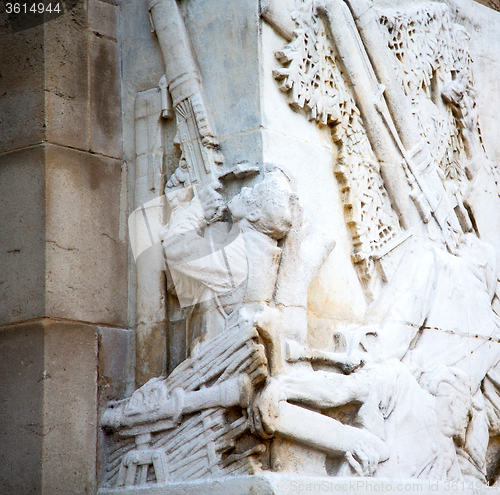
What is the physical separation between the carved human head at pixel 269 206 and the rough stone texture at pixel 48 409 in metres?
1.17

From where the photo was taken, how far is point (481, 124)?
664 cm

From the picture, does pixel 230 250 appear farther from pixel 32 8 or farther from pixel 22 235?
pixel 32 8

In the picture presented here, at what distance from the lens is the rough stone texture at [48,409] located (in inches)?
187

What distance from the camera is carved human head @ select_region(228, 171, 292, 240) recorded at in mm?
4727

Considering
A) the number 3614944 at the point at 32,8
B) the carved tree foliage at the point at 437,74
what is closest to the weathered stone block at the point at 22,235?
the number 3614944 at the point at 32,8

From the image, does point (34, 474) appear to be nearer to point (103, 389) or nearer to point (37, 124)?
point (103, 389)

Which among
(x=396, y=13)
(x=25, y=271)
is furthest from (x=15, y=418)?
(x=396, y=13)

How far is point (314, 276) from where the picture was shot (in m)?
4.90

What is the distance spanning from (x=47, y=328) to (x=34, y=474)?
0.77 meters

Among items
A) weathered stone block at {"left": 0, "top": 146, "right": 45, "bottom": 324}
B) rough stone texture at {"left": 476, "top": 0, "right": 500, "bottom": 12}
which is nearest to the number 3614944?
weathered stone block at {"left": 0, "top": 146, "right": 45, "bottom": 324}

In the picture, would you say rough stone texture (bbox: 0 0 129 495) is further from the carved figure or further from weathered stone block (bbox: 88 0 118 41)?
the carved figure

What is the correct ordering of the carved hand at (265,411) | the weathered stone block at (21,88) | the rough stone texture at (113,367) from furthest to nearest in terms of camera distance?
the weathered stone block at (21,88), the rough stone texture at (113,367), the carved hand at (265,411)

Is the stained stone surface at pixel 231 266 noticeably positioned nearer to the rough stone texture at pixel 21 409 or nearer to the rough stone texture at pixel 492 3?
the rough stone texture at pixel 21 409

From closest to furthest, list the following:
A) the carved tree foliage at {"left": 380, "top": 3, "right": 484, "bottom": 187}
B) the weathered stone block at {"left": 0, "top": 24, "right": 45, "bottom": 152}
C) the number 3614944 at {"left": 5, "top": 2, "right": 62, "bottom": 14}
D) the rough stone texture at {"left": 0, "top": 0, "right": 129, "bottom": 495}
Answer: the rough stone texture at {"left": 0, "top": 0, "right": 129, "bottom": 495}
the weathered stone block at {"left": 0, "top": 24, "right": 45, "bottom": 152}
the number 3614944 at {"left": 5, "top": 2, "right": 62, "bottom": 14}
the carved tree foliage at {"left": 380, "top": 3, "right": 484, "bottom": 187}
